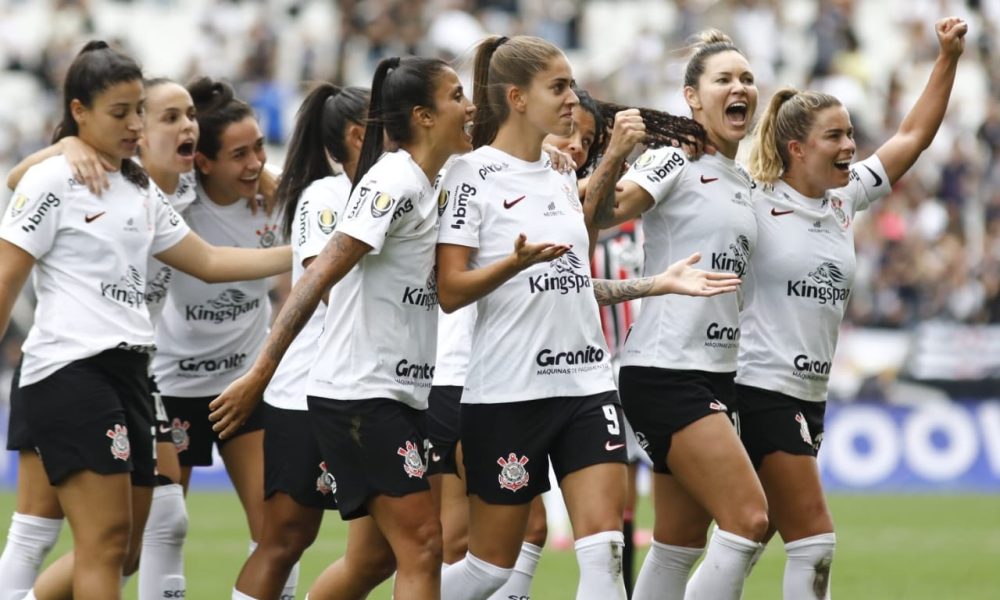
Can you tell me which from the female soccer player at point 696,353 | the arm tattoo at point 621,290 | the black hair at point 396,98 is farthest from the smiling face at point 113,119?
the arm tattoo at point 621,290

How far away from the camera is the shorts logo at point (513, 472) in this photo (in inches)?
251

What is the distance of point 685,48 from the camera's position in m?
7.50

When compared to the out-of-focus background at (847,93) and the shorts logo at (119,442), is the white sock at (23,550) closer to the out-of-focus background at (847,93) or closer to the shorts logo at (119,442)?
the shorts logo at (119,442)

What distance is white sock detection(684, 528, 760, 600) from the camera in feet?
21.8

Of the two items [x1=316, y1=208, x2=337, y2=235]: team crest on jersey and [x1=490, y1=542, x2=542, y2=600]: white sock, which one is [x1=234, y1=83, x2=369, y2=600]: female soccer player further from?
[x1=490, y1=542, x2=542, y2=600]: white sock

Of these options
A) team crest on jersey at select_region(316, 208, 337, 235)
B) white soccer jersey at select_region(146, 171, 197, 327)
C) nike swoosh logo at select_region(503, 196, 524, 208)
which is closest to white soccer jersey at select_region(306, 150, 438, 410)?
nike swoosh logo at select_region(503, 196, 524, 208)

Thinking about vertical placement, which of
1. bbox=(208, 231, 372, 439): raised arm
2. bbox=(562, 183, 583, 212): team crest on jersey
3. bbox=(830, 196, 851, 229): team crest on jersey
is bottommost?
bbox=(208, 231, 372, 439): raised arm

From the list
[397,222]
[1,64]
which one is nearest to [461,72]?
[397,222]

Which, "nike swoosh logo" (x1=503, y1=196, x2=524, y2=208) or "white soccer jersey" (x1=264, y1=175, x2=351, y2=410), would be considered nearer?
"nike swoosh logo" (x1=503, y1=196, x2=524, y2=208)

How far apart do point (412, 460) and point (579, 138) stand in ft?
6.57

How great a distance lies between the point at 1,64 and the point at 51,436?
2008 cm

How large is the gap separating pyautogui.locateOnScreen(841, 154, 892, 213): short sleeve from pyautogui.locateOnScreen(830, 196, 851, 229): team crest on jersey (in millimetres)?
147

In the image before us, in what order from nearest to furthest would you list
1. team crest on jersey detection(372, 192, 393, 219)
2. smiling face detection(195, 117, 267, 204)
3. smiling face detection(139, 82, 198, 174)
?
team crest on jersey detection(372, 192, 393, 219), smiling face detection(139, 82, 198, 174), smiling face detection(195, 117, 267, 204)

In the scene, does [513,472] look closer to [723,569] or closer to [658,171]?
[723,569]
